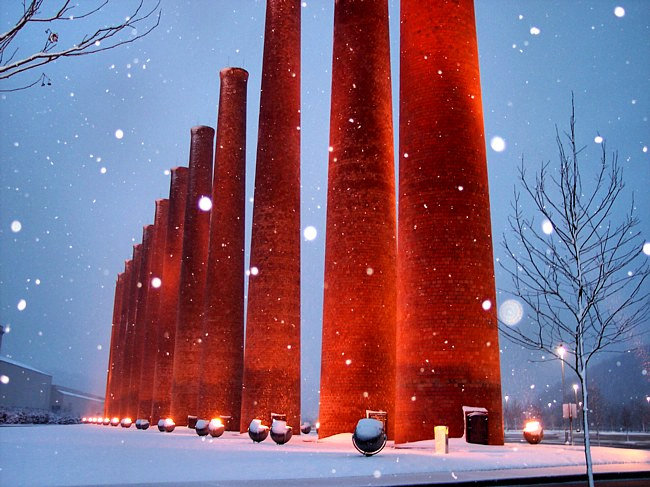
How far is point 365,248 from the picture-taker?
21.3 meters

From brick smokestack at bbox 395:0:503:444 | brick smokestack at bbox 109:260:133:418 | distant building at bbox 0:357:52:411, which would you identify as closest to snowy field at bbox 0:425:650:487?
brick smokestack at bbox 395:0:503:444

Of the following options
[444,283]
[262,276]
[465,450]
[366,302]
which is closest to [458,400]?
[465,450]

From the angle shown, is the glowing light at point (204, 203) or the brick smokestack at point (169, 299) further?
the brick smokestack at point (169, 299)

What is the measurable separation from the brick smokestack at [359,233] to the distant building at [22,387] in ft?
233

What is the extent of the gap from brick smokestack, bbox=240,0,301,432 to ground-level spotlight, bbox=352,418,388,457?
1139cm

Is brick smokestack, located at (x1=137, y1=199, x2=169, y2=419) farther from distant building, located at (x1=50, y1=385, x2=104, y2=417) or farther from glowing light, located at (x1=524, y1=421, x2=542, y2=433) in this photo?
distant building, located at (x1=50, y1=385, x2=104, y2=417)

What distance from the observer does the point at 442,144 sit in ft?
56.3

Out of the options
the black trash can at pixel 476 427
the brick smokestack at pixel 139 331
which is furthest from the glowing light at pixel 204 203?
the black trash can at pixel 476 427

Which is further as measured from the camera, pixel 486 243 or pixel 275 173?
pixel 275 173

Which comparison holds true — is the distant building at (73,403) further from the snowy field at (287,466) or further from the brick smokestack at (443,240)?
the snowy field at (287,466)

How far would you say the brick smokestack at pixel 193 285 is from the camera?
112 ft

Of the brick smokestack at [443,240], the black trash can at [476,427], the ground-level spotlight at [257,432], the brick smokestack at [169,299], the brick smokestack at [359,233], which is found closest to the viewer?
the black trash can at [476,427]

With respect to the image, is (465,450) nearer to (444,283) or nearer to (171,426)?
(444,283)

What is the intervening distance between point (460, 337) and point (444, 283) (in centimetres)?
A: 145
